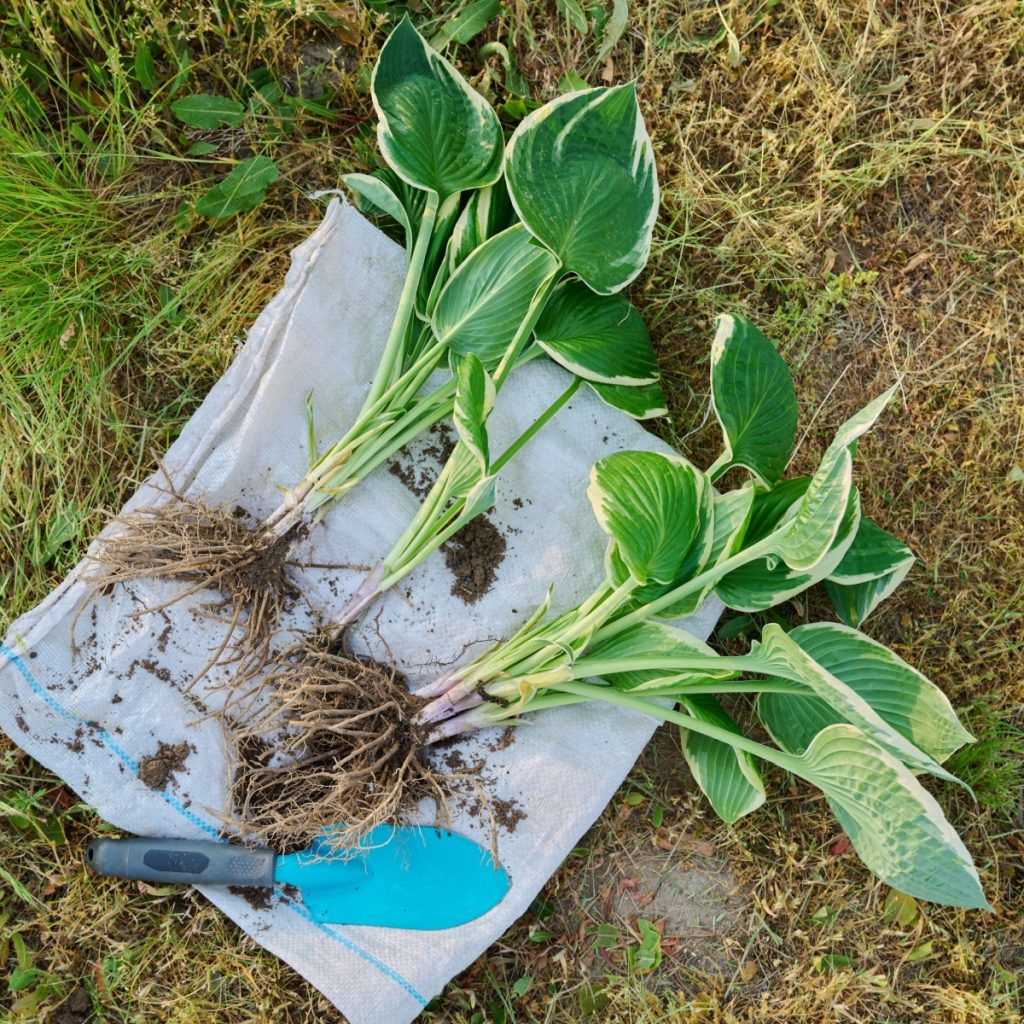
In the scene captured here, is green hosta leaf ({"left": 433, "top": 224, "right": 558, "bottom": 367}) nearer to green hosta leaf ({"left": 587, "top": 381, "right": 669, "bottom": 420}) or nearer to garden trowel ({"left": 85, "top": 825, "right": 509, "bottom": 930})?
green hosta leaf ({"left": 587, "top": 381, "right": 669, "bottom": 420})

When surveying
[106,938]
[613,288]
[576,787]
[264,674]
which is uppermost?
[613,288]

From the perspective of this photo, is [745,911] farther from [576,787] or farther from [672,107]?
[672,107]

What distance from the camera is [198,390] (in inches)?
51.9

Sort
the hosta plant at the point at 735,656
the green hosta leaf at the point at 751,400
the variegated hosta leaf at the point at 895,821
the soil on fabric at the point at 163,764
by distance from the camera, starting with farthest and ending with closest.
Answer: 1. the soil on fabric at the point at 163,764
2. the green hosta leaf at the point at 751,400
3. the hosta plant at the point at 735,656
4. the variegated hosta leaf at the point at 895,821

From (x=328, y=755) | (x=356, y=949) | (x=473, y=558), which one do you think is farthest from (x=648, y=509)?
(x=356, y=949)

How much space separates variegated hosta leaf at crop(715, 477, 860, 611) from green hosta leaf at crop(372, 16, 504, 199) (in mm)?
552

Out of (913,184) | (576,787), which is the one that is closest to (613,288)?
(913,184)

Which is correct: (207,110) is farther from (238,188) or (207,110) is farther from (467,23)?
(467,23)

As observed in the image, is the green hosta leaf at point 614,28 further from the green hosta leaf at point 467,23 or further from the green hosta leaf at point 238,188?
the green hosta leaf at point 238,188

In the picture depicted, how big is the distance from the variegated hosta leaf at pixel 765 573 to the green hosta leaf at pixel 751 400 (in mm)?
28

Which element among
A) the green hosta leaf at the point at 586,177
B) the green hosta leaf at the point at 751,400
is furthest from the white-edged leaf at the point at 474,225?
the green hosta leaf at the point at 751,400

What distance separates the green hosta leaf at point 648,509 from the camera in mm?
1037

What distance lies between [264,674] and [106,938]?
44 centimetres

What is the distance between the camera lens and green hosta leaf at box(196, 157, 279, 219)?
128 cm
